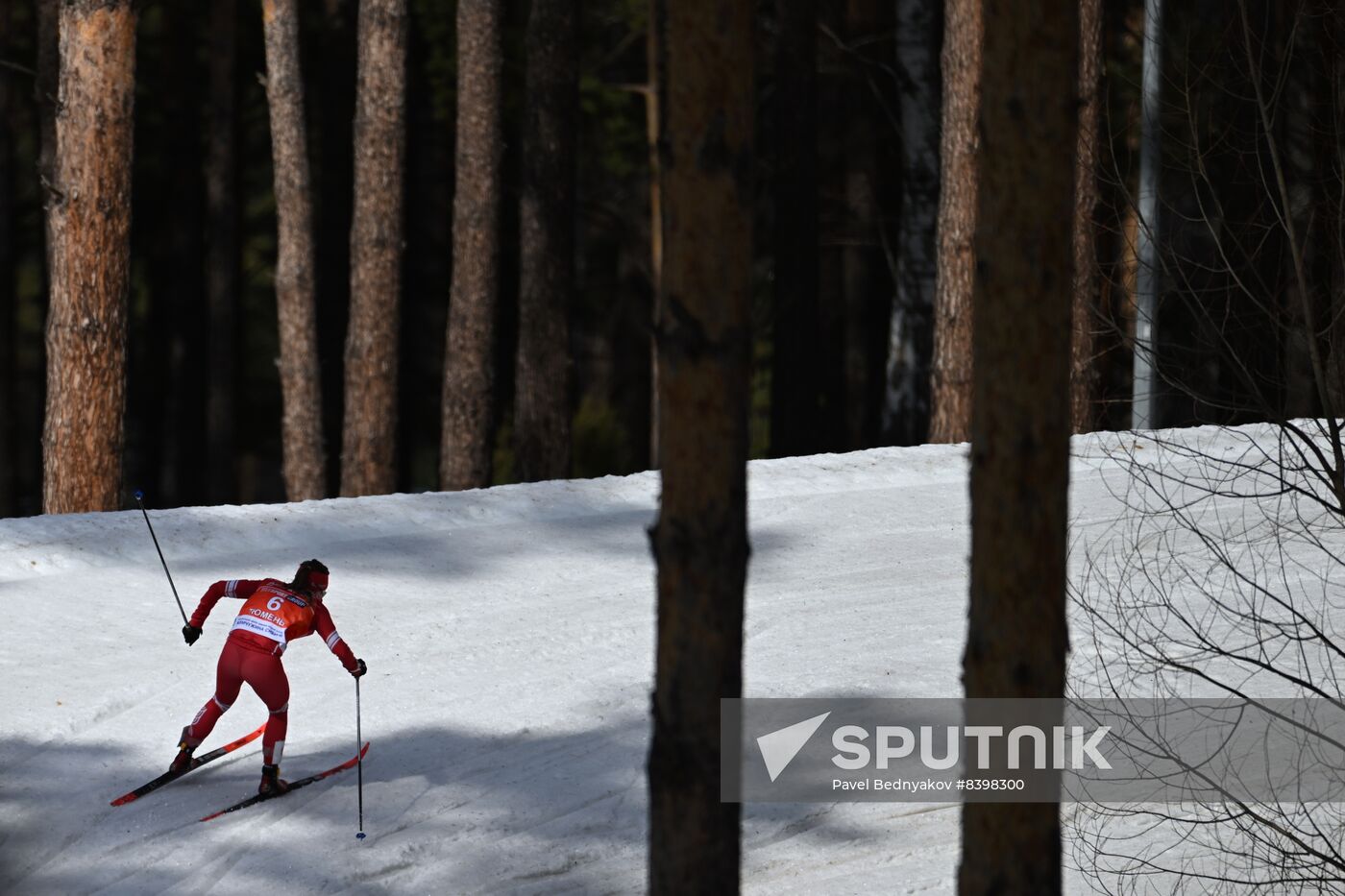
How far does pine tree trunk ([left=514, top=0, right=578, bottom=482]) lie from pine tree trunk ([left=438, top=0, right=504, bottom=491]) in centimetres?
39

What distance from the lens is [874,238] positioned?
23.8 metres

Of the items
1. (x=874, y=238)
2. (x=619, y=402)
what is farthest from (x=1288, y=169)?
(x=619, y=402)

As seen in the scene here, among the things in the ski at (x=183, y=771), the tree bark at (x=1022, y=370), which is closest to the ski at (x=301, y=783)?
the ski at (x=183, y=771)

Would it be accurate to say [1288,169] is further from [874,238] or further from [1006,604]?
[874,238]

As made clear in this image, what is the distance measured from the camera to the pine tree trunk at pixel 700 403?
213 inches

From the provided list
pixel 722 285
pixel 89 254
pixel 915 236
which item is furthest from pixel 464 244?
pixel 722 285

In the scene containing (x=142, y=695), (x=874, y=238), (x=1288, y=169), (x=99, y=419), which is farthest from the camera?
(x=874, y=238)

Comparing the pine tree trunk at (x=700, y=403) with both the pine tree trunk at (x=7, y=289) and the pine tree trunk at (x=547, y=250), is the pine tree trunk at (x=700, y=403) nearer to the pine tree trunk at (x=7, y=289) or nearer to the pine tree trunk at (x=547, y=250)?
the pine tree trunk at (x=547, y=250)

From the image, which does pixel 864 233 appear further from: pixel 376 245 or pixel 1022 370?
pixel 1022 370

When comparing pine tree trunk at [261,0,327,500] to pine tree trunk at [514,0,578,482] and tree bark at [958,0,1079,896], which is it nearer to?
pine tree trunk at [514,0,578,482]

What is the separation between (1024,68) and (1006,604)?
1734mm

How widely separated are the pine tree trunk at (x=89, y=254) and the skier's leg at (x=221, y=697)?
506 cm
